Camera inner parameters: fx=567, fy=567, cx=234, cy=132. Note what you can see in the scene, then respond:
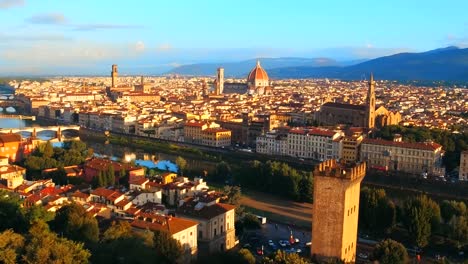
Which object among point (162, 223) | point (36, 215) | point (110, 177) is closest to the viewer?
point (36, 215)

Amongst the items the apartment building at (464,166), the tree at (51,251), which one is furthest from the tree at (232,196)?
the apartment building at (464,166)

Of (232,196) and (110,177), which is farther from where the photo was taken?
(110,177)

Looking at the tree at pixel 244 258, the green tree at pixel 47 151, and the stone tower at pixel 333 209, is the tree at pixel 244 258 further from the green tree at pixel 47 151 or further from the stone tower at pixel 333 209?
the green tree at pixel 47 151

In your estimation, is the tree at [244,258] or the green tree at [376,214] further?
the green tree at [376,214]

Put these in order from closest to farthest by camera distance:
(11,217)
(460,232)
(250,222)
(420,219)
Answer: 1. (11,217)
2. (460,232)
3. (420,219)
4. (250,222)

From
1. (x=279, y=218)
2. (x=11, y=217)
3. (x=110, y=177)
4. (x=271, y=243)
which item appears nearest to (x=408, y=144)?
(x=279, y=218)

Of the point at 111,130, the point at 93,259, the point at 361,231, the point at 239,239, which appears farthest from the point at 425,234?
the point at 111,130

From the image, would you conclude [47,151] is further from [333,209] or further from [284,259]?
[284,259]
